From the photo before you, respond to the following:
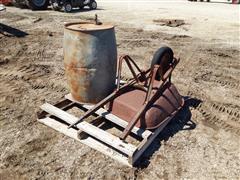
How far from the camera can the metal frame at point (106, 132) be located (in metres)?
3.86

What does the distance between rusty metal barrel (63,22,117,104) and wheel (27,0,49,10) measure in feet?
39.7

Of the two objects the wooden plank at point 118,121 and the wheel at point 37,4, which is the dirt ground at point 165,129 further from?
the wheel at point 37,4

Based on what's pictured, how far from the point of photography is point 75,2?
1570cm

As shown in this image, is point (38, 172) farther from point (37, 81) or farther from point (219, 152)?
point (37, 81)

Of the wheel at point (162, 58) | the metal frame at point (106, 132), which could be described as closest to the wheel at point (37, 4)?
the metal frame at point (106, 132)

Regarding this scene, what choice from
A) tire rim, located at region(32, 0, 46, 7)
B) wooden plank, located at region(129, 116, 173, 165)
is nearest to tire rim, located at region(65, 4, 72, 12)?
tire rim, located at region(32, 0, 46, 7)

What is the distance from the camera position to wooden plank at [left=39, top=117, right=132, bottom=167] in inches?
153

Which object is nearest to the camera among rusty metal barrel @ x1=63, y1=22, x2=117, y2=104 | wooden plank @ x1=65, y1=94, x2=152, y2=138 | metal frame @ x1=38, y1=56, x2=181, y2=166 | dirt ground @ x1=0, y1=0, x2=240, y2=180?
dirt ground @ x1=0, y1=0, x2=240, y2=180

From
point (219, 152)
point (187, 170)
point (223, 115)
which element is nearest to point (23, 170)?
point (187, 170)

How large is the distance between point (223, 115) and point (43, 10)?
1318cm

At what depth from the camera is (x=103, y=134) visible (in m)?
4.06

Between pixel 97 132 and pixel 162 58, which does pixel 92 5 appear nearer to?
pixel 162 58

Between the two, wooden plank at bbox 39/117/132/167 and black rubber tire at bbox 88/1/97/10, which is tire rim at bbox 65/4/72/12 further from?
wooden plank at bbox 39/117/132/167

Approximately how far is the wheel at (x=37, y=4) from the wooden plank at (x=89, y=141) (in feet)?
41.1
